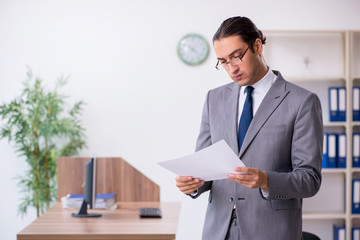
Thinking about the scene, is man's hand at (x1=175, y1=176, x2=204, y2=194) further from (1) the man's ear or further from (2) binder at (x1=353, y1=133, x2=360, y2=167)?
(2) binder at (x1=353, y1=133, x2=360, y2=167)

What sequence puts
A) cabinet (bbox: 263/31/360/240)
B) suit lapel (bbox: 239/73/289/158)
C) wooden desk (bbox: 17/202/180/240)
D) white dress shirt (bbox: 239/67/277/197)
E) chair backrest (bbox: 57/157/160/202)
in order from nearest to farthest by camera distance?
1. suit lapel (bbox: 239/73/289/158)
2. white dress shirt (bbox: 239/67/277/197)
3. wooden desk (bbox: 17/202/180/240)
4. chair backrest (bbox: 57/157/160/202)
5. cabinet (bbox: 263/31/360/240)

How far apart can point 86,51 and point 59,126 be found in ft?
2.73

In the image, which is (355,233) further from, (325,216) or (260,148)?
(260,148)

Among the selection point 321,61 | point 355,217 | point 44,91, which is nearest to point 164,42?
point 44,91

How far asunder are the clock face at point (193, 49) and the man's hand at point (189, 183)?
2.89 meters

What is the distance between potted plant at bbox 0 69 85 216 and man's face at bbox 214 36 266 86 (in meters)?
2.66

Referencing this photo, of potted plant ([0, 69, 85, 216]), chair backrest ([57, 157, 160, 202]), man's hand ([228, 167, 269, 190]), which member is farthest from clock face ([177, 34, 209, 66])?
man's hand ([228, 167, 269, 190])

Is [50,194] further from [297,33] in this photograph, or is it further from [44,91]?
[297,33]

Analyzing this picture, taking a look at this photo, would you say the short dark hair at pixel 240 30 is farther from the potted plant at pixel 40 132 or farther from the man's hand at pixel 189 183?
the potted plant at pixel 40 132

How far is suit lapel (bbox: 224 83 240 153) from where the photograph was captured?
1756 mm

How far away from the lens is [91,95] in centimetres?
456

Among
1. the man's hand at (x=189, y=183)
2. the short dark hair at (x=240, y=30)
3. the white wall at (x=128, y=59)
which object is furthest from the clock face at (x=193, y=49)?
the man's hand at (x=189, y=183)

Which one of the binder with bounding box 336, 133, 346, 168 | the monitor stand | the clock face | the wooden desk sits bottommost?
the wooden desk

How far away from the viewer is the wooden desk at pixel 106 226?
2.37m
